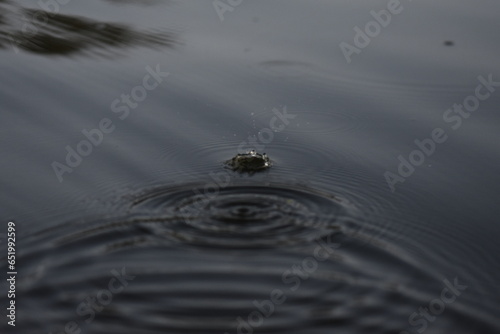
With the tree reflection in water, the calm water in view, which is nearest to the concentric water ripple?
the calm water

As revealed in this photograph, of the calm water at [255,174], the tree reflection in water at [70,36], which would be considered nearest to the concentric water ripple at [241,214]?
the calm water at [255,174]

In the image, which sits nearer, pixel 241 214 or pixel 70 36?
pixel 241 214

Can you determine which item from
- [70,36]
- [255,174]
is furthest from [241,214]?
[70,36]

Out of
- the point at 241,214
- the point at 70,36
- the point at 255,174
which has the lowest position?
the point at 241,214

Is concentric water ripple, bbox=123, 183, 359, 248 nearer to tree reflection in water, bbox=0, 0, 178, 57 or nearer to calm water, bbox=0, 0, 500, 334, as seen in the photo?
calm water, bbox=0, 0, 500, 334

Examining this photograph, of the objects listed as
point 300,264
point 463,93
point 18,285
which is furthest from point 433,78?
point 18,285

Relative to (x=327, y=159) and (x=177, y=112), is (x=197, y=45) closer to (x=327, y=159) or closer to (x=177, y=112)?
(x=177, y=112)

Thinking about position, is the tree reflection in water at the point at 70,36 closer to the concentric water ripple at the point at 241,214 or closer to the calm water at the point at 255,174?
the calm water at the point at 255,174

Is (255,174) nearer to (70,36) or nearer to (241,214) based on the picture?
(241,214)
